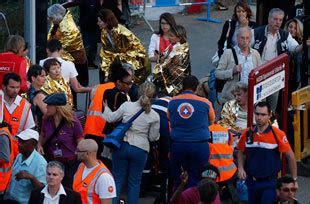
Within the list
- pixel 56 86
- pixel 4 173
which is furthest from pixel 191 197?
pixel 56 86

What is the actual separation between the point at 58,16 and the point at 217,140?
12.4 feet

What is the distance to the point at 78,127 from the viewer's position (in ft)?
42.7

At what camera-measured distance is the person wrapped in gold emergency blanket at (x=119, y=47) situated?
16.0m

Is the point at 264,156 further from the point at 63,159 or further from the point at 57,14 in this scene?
the point at 57,14

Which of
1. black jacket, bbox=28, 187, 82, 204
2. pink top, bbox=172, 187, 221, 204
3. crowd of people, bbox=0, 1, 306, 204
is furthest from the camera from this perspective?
crowd of people, bbox=0, 1, 306, 204

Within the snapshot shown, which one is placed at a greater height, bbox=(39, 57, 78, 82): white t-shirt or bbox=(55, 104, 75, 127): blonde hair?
bbox=(39, 57, 78, 82): white t-shirt

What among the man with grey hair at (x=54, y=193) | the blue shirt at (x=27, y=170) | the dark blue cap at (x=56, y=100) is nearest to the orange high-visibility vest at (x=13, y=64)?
the dark blue cap at (x=56, y=100)

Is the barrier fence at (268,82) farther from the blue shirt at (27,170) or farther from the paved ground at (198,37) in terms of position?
the paved ground at (198,37)

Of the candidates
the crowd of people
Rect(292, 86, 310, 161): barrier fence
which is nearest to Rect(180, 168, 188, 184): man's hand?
the crowd of people

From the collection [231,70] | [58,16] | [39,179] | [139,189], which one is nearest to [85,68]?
[58,16]

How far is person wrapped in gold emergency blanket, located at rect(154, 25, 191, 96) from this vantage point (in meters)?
15.7

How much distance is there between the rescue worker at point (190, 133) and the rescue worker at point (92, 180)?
1.73 meters

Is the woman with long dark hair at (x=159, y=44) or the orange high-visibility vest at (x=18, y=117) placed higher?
the woman with long dark hair at (x=159, y=44)

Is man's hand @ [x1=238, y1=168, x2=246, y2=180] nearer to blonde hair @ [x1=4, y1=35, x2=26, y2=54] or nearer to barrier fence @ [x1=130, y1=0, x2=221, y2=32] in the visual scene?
blonde hair @ [x1=4, y1=35, x2=26, y2=54]
